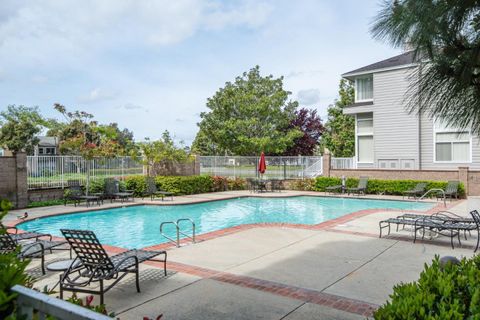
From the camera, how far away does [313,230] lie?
10.4 meters

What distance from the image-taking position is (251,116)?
29.7 meters

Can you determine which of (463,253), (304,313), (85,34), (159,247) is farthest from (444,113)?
(85,34)

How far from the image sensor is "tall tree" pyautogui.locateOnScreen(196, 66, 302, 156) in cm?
2873

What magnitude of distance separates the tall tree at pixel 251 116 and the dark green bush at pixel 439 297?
24.9 meters

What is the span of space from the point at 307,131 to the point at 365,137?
10092 mm

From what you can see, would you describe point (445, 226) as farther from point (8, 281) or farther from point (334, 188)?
point (334, 188)

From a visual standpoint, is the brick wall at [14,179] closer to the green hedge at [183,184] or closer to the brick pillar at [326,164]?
the green hedge at [183,184]

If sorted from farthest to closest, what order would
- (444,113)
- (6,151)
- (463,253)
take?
(6,151)
(463,253)
(444,113)

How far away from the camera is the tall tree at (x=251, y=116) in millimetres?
28734

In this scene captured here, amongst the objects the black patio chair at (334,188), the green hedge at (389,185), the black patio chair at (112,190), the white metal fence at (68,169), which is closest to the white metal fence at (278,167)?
the black patio chair at (334,188)

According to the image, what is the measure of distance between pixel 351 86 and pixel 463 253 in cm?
2953

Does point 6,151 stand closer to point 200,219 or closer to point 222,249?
point 200,219

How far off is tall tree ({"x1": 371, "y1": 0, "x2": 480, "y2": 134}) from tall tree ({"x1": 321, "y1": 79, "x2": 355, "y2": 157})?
31.0 m

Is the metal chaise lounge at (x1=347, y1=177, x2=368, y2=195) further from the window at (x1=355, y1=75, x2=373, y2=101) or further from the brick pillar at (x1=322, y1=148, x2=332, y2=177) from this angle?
the window at (x1=355, y1=75, x2=373, y2=101)
